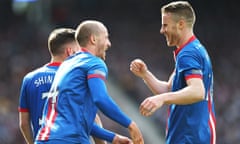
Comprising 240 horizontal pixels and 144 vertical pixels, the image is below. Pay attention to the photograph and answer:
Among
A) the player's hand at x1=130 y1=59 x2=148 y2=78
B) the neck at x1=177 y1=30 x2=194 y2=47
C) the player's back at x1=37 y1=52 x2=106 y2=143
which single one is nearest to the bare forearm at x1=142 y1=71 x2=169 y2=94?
the player's hand at x1=130 y1=59 x2=148 y2=78

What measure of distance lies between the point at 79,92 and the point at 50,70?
3.53 ft

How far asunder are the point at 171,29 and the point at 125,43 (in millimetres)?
15149

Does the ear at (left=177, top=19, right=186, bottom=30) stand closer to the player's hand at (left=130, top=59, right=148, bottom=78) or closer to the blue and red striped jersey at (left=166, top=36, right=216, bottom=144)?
the blue and red striped jersey at (left=166, top=36, right=216, bottom=144)

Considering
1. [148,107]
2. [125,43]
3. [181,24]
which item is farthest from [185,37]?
[125,43]

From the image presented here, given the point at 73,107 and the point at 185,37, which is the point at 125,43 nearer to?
the point at 185,37

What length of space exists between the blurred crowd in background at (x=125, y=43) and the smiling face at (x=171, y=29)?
36.4 ft

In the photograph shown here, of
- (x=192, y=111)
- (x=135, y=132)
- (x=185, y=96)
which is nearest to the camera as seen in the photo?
(x=135, y=132)

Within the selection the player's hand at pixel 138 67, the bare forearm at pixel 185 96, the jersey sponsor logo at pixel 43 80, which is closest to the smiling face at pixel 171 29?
the player's hand at pixel 138 67

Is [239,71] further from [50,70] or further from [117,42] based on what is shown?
[50,70]

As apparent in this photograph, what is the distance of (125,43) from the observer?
71.2ft

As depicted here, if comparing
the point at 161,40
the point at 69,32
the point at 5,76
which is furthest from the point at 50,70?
the point at 161,40

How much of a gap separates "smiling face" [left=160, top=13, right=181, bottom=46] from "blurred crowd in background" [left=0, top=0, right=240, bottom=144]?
36.4ft

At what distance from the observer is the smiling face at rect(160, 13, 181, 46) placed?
21.4 feet

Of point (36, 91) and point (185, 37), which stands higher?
point (185, 37)
